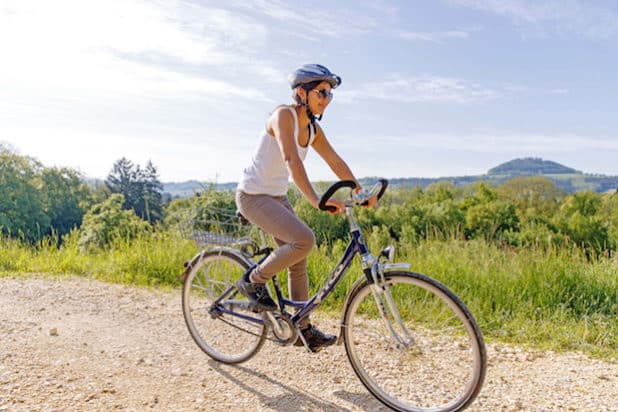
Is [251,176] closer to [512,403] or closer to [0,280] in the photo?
[512,403]

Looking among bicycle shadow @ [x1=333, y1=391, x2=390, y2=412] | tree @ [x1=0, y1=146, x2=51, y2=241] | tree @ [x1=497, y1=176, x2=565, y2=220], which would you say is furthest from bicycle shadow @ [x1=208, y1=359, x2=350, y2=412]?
tree @ [x1=0, y1=146, x2=51, y2=241]

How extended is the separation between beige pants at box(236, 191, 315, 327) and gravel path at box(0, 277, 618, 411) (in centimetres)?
56

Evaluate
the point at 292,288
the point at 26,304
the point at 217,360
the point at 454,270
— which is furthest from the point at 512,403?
the point at 26,304

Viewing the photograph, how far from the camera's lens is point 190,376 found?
13.1 feet

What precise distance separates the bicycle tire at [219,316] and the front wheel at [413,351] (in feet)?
2.59

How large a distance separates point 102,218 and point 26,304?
15.8 metres

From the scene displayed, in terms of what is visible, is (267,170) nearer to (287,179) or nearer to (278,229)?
(287,179)

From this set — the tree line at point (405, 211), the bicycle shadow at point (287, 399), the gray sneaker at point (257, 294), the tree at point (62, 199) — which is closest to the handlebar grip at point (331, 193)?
the gray sneaker at point (257, 294)

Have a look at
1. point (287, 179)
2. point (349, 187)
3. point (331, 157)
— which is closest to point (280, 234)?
point (287, 179)

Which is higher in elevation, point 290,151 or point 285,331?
point 290,151

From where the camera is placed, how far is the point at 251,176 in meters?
3.67

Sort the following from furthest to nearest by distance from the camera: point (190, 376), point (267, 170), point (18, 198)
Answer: point (18, 198), point (190, 376), point (267, 170)

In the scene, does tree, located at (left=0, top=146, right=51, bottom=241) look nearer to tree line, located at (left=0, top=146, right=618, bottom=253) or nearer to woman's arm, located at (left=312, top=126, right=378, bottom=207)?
tree line, located at (left=0, top=146, right=618, bottom=253)

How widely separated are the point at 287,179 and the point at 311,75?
2.42 ft
